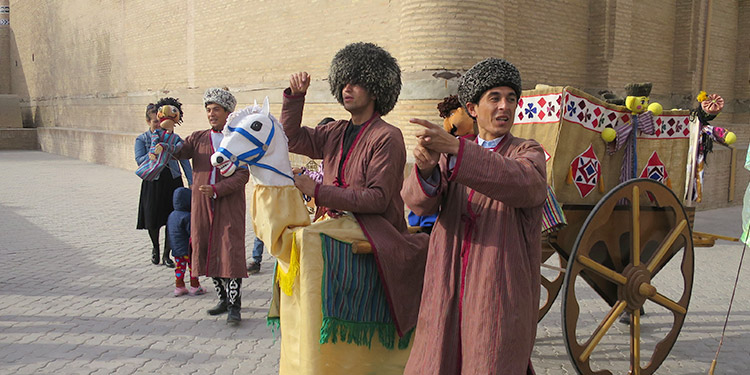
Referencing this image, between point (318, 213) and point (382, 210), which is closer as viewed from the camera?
point (382, 210)

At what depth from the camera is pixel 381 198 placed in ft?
9.00

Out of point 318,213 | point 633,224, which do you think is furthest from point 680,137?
point 318,213

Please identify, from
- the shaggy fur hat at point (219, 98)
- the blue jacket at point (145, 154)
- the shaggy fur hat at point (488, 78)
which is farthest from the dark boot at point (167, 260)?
the shaggy fur hat at point (488, 78)

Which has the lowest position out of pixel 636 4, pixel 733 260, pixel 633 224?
pixel 733 260

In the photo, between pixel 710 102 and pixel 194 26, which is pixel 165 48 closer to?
pixel 194 26

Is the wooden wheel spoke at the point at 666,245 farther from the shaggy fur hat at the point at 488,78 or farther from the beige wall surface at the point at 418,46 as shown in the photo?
the beige wall surface at the point at 418,46

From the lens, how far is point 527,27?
32.0ft

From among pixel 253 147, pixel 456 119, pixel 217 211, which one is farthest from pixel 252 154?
pixel 217 211

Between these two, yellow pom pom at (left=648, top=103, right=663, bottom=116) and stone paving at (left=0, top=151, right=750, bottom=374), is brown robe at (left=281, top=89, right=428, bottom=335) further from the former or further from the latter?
yellow pom pom at (left=648, top=103, right=663, bottom=116)

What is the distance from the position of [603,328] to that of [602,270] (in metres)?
0.38

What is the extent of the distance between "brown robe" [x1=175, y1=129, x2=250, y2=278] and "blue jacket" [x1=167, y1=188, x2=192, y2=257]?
648mm

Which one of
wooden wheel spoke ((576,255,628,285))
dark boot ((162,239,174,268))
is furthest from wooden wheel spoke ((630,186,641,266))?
dark boot ((162,239,174,268))

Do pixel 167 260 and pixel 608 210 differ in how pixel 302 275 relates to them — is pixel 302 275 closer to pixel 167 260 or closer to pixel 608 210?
pixel 608 210

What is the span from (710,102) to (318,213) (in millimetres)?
4488
